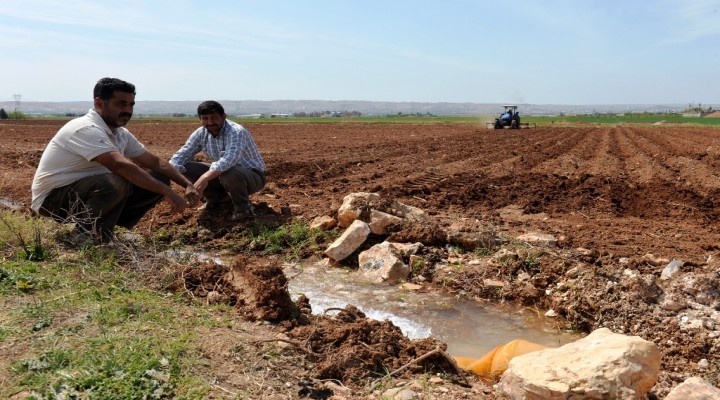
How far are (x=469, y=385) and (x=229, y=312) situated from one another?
5.10 ft

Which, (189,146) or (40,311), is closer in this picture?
(40,311)

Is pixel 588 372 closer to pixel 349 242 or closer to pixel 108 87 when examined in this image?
pixel 349 242

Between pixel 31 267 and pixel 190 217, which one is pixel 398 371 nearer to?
pixel 31 267

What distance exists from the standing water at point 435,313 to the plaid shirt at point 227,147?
1.68m

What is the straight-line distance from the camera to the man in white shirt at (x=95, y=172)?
4.57 metres

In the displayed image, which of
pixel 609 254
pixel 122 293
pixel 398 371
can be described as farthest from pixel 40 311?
pixel 609 254

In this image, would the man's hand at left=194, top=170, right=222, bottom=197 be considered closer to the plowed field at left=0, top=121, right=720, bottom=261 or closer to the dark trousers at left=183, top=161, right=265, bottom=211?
the dark trousers at left=183, top=161, right=265, bottom=211

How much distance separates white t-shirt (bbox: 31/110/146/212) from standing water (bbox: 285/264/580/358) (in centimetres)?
195

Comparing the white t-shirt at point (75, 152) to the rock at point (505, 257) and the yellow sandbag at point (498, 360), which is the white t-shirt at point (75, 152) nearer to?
the yellow sandbag at point (498, 360)

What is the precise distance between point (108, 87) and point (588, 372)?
4198mm

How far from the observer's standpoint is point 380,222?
225 inches

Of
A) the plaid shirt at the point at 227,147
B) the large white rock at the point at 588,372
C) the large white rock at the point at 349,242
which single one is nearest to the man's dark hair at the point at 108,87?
the plaid shirt at the point at 227,147

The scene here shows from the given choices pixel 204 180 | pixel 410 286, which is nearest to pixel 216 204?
pixel 204 180

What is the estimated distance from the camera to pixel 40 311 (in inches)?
125
